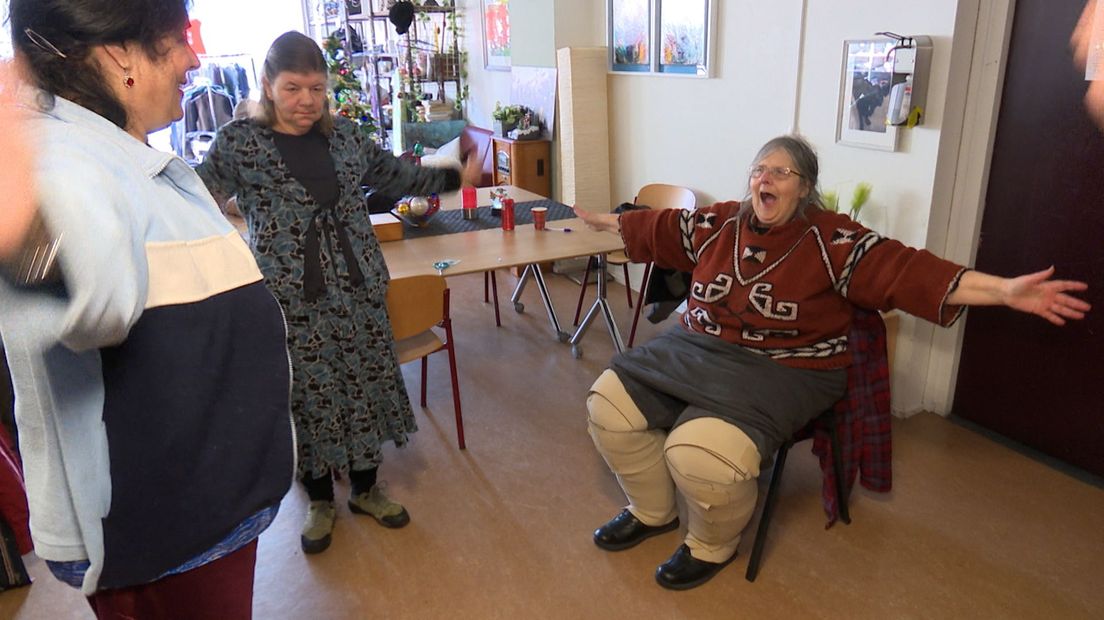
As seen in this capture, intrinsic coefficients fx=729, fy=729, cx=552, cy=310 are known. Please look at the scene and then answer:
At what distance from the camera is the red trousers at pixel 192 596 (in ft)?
3.12

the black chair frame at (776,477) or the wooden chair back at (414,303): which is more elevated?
the wooden chair back at (414,303)

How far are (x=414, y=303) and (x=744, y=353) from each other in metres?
1.02

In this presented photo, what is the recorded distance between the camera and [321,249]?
1.92 m

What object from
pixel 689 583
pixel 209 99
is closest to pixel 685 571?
pixel 689 583

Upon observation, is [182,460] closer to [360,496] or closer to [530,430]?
[360,496]

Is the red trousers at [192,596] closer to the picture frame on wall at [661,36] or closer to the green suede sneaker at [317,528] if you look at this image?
the green suede sneaker at [317,528]

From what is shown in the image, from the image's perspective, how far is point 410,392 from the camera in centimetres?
320

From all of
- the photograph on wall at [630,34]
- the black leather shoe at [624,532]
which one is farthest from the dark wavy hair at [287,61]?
the photograph on wall at [630,34]

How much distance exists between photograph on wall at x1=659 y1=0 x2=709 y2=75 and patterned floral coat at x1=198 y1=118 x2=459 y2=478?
1763 mm

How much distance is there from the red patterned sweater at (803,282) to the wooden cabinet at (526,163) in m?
2.62

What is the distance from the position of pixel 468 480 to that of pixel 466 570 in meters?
0.46

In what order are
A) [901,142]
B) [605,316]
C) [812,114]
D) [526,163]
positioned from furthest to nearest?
[526,163] → [605,316] → [812,114] → [901,142]

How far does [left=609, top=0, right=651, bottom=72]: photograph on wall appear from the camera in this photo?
3.80 m

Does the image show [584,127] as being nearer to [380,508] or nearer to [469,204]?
[469,204]
